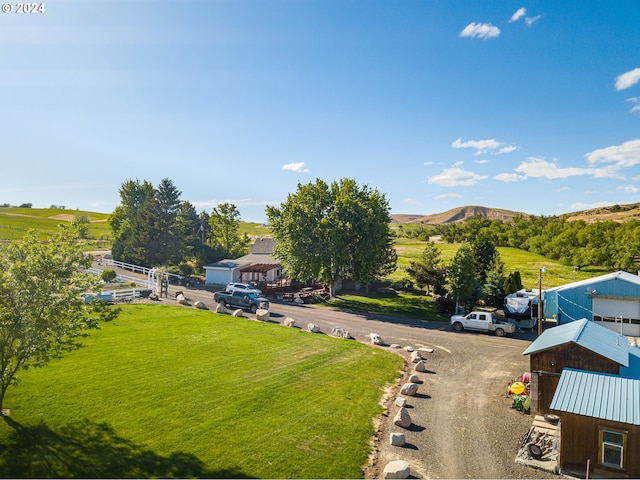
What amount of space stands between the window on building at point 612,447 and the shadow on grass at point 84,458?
11714mm

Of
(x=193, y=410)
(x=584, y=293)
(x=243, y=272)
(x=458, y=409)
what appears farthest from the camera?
(x=243, y=272)

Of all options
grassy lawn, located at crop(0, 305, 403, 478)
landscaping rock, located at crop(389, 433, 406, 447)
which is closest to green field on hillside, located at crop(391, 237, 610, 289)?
grassy lawn, located at crop(0, 305, 403, 478)

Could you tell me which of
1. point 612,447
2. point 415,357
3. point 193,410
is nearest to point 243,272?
point 415,357

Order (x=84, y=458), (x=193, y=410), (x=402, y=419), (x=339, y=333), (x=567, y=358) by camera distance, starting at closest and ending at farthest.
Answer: (x=84, y=458) → (x=193, y=410) → (x=402, y=419) → (x=567, y=358) → (x=339, y=333)

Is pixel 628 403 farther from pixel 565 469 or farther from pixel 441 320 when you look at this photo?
pixel 441 320

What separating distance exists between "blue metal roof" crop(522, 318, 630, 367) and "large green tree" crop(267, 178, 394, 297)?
25099mm

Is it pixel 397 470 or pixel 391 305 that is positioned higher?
pixel 391 305

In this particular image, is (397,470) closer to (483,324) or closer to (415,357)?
(415,357)

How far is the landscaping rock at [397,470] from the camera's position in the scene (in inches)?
493

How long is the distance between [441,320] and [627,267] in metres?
45.7

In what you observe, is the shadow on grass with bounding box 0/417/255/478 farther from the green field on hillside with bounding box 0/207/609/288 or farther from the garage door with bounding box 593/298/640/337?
the green field on hillside with bounding box 0/207/609/288

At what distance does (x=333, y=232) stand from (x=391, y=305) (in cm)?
1022

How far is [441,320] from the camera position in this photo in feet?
125

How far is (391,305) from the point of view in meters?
44.0
